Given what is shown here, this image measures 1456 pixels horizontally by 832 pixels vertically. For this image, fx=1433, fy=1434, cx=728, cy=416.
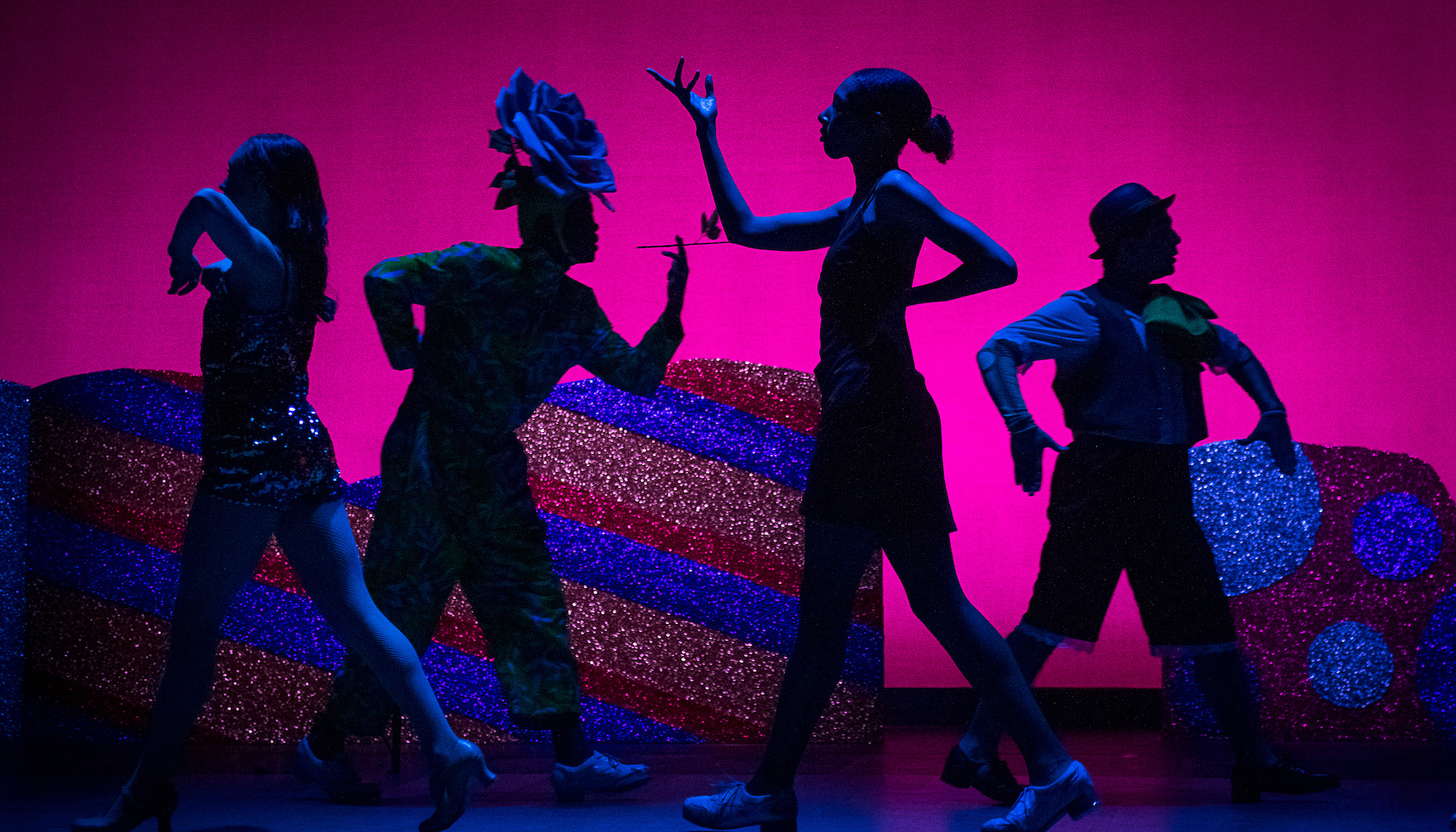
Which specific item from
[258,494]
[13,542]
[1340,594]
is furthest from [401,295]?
[1340,594]

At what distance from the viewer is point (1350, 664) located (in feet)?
13.8

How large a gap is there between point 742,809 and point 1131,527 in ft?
4.03

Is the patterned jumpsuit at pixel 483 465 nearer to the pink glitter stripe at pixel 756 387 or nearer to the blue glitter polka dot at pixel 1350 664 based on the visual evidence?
the pink glitter stripe at pixel 756 387

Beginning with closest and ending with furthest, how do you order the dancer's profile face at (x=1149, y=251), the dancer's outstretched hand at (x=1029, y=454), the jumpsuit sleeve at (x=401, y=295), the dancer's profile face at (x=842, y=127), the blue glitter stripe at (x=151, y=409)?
1. the dancer's profile face at (x=842, y=127)
2. the dancer's outstretched hand at (x=1029, y=454)
3. the jumpsuit sleeve at (x=401, y=295)
4. the dancer's profile face at (x=1149, y=251)
5. the blue glitter stripe at (x=151, y=409)

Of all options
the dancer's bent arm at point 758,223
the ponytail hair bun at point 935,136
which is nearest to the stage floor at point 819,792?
the dancer's bent arm at point 758,223

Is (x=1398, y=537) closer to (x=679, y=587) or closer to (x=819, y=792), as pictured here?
(x=819, y=792)

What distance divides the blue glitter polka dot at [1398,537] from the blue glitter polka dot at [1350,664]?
194 mm

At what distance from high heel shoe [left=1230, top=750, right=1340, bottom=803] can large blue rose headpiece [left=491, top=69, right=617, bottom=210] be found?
6.49ft

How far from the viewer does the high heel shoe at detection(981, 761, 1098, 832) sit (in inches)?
99.4

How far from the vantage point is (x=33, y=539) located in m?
4.29

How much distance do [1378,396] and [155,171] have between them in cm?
427

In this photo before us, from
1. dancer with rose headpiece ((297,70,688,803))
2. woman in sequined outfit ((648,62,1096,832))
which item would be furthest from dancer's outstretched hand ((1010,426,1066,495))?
dancer with rose headpiece ((297,70,688,803))

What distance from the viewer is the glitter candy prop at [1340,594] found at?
13.8ft

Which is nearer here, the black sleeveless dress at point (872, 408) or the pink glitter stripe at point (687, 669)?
the black sleeveless dress at point (872, 408)
